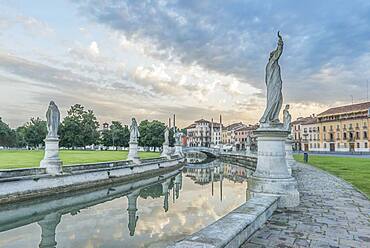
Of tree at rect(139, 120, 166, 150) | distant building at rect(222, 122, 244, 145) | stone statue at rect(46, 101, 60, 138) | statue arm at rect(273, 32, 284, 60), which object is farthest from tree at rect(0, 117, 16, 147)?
statue arm at rect(273, 32, 284, 60)

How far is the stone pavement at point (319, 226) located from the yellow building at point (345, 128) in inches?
2832

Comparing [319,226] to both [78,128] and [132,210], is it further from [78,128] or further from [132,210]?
[78,128]

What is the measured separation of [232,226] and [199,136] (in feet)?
438

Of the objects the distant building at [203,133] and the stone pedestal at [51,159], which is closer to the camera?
the stone pedestal at [51,159]

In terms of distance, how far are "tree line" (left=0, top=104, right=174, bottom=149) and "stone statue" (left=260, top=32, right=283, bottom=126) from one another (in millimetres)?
62410

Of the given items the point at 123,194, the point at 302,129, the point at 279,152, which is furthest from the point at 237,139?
the point at 279,152

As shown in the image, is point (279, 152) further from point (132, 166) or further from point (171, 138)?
point (171, 138)

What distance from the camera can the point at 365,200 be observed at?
377 inches

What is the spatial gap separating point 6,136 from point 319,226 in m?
88.9

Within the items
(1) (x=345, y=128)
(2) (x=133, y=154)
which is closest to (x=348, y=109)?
(1) (x=345, y=128)

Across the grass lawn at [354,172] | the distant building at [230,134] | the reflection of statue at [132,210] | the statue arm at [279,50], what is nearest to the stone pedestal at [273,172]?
the statue arm at [279,50]

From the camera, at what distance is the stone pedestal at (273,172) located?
26.0ft

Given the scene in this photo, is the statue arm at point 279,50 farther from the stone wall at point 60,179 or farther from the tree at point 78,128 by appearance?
the tree at point 78,128

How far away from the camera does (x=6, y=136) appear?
3142 inches
